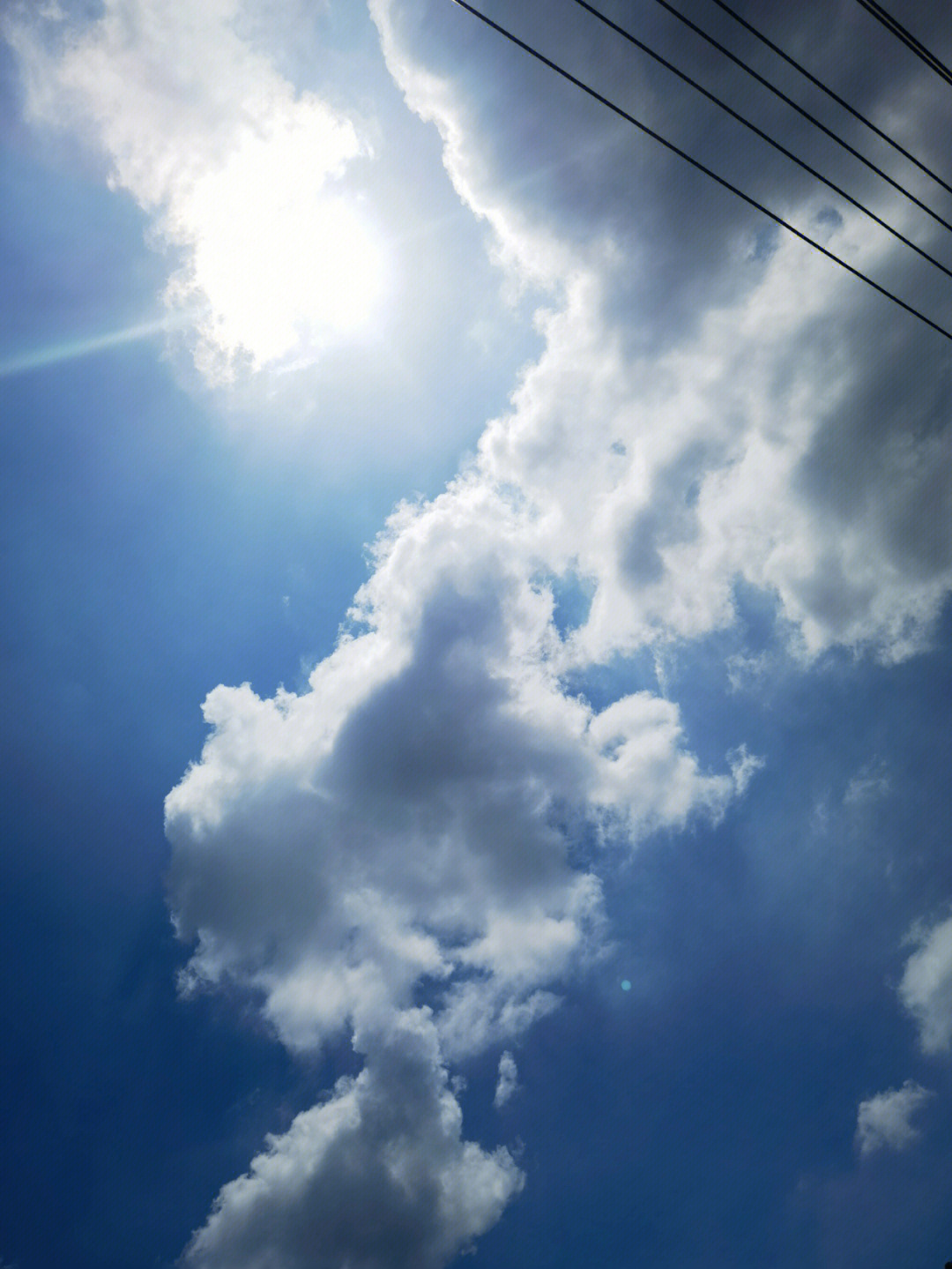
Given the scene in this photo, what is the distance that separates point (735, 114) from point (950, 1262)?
50658mm

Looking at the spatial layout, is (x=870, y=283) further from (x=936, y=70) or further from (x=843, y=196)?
(x=936, y=70)

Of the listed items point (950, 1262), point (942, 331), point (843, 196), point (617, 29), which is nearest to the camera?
point (617, 29)

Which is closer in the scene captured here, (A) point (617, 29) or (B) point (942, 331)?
(A) point (617, 29)

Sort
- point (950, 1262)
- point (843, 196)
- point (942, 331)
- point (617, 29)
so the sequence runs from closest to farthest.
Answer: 1. point (617, 29)
2. point (843, 196)
3. point (942, 331)
4. point (950, 1262)

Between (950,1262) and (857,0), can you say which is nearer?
(857,0)

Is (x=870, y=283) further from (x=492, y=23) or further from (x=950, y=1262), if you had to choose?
(x=950, y=1262)

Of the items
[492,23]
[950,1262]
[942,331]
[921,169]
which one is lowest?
[950,1262]

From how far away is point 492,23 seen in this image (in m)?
15.0

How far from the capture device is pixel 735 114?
1471cm

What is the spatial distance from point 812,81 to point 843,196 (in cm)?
244

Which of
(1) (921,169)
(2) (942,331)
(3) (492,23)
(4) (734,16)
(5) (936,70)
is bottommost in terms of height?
(2) (942,331)

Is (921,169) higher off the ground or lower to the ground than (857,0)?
lower

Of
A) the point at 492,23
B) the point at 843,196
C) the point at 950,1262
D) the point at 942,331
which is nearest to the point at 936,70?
the point at 843,196

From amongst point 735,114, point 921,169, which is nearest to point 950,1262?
point 921,169
